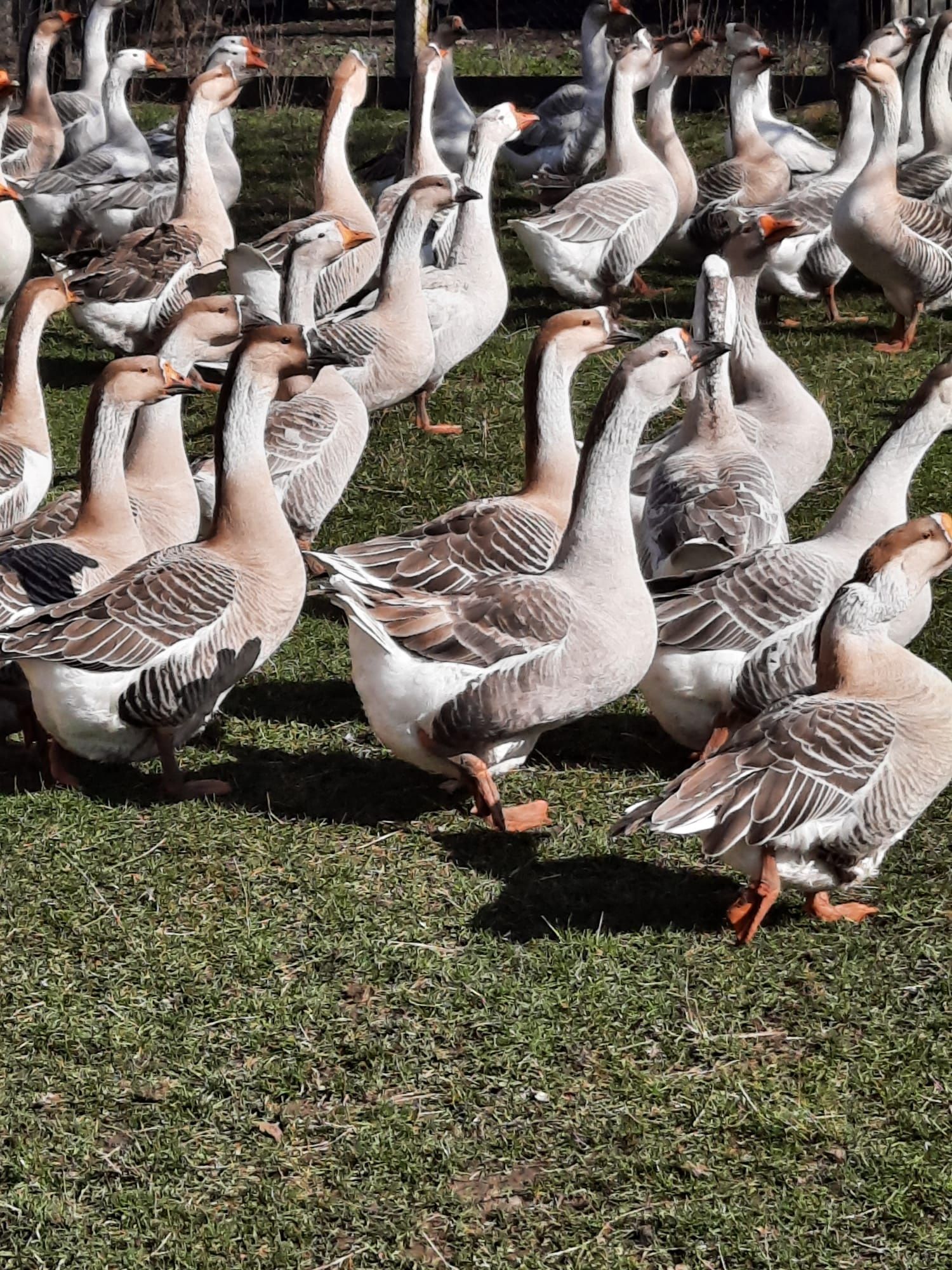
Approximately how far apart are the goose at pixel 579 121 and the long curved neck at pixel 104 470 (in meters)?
8.34

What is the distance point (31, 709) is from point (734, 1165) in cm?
315

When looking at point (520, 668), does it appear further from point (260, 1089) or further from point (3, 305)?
point (3, 305)

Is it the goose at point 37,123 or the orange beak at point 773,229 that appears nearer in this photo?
the orange beak at point 773,229

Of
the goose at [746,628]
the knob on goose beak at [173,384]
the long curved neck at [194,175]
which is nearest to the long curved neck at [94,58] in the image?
the long curved neck at [194,175]

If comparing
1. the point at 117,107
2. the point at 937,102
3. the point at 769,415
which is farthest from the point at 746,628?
the point at 117,107

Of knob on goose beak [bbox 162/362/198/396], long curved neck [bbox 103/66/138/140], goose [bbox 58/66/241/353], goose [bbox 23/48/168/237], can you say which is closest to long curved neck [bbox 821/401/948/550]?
knob on goose beak [bbox 162/362/198/396]

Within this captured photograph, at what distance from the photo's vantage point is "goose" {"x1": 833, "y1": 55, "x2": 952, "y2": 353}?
962 cm

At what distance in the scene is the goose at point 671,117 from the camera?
447 inches

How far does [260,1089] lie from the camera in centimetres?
401

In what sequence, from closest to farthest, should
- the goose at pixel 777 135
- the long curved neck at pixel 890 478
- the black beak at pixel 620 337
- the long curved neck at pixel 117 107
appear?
the long curved neck at pixel 890 478 → the black beak at pixel 620 337 → the goose at pixel 777 135 → the long curved neck at pixel 117 107

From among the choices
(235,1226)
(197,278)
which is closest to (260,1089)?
(235,1226)

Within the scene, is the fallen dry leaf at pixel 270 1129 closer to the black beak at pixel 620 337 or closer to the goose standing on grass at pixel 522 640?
the goose standing on grass at pixel 522 640

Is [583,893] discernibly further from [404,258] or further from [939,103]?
[939,103]

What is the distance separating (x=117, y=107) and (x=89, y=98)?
78.0 inches
